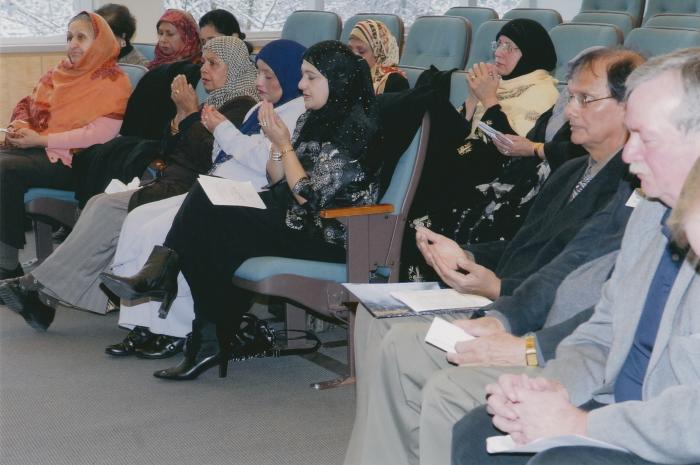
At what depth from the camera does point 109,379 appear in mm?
3414

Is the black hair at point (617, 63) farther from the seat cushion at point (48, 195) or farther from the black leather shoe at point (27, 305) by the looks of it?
the seat cushion at point (48, 195)

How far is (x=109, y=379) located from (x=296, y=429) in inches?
32.5

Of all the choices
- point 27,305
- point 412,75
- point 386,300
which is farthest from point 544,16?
point 386,300

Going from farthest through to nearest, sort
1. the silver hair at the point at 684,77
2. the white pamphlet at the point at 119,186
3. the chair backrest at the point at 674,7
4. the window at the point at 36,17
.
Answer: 1. the window at the point at 36,17
2. the chair backrest at the point at 674,7
3. the white pamphlet at the point at 119,186
4. the silver hair at the point at 684,77

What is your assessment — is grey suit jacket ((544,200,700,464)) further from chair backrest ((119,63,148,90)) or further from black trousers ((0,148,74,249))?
chair backrest ((119,63,148,90))

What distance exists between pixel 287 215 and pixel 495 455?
173 cm

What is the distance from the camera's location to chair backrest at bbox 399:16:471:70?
528cm

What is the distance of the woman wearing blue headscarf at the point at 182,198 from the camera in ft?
11.8

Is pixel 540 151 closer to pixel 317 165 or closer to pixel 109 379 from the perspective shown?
pixel 317 165

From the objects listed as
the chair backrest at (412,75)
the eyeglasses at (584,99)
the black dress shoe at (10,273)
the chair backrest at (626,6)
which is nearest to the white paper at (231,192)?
the chair backrest at (412,75)

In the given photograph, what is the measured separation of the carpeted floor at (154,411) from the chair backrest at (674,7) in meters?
4.21

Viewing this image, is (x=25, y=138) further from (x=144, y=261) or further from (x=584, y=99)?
(x=584, y=99)

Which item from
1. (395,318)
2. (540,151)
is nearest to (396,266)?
(540,151)

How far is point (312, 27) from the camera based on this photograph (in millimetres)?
5988
